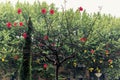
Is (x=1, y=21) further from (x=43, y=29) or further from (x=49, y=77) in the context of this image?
(x=49, y=77)

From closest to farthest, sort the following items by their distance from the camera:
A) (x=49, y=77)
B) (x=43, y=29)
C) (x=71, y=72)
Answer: (x=43, y=29) → (x=49, y=77) → (x=71, y=72)

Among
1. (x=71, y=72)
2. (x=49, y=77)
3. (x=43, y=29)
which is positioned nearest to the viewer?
(x=43, y=29)

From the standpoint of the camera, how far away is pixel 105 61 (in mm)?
34344

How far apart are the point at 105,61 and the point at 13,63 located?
10621mm

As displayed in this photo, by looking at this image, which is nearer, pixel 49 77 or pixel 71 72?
pixel 49 77

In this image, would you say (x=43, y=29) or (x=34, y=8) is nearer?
(x=43, y=29)

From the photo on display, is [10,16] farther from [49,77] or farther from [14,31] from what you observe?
[49,77]

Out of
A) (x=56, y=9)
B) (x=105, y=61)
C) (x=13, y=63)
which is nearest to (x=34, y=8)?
(x=56, y=9)

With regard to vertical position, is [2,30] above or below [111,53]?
above

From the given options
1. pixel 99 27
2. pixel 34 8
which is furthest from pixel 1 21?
pixel 99 27

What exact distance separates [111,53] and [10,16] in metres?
12.5

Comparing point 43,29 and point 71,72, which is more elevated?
point 43,29

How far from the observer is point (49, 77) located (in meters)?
33.0

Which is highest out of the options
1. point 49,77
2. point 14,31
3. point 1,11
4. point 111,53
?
point 1,11
